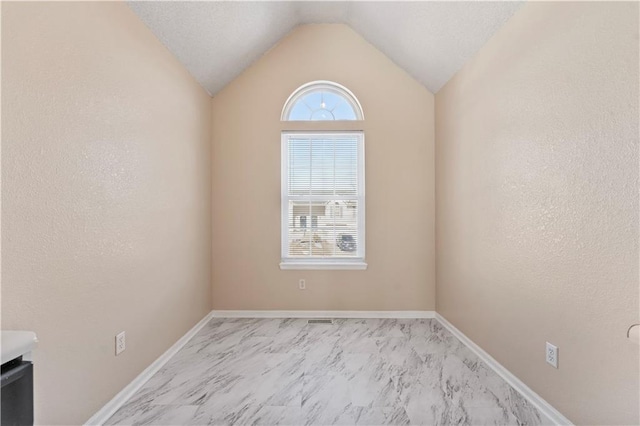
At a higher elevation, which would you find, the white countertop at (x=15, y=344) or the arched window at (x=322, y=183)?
the arched window at (x=322, y=183)

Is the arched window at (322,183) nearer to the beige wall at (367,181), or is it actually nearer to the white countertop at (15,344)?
the beige wall at (367,181)

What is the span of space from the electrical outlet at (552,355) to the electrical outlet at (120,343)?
251 centimetres

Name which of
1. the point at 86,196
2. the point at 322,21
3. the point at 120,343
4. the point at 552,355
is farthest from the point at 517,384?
the point at 322,21

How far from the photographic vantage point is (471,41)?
2.50 metres

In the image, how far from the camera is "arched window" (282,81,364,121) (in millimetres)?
3547

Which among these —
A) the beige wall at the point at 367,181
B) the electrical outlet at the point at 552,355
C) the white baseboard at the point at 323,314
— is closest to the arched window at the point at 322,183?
the beige wall at the point at 367,181

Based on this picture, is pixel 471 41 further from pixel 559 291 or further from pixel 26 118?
pixel 26 118

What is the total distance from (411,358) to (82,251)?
92.2 inches

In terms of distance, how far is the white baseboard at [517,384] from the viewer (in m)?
1.69

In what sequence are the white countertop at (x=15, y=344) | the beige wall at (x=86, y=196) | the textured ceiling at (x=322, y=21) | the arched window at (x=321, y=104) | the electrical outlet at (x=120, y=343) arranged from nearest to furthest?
the white countertop at (x=15, y=344), the beige wall at (x=86, y=196), the electrical outlet at (x=120, y=343), the textured ceiling at (x=322, y=21), the arched window at (x=321, y=104)

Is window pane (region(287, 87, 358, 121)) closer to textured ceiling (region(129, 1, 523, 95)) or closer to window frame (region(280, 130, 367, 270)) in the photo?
window frame (region(280, 130, 367, 270))

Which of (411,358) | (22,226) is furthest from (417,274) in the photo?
(22,226)

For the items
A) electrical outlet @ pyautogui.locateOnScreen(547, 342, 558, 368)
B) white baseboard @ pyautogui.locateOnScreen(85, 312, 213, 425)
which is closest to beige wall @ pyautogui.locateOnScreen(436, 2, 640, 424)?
electrical outlet @ pyautogui.locateOnScreen(547, 342, 558, 368)

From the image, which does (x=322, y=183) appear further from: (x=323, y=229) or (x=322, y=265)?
(x=322, y=265)
